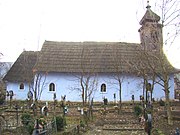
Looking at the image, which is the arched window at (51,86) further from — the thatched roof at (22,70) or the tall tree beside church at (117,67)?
the tall tree beside church at (117,67)

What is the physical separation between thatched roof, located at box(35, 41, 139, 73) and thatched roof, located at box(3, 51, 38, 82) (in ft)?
13.0

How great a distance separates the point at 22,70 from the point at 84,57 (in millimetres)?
9407

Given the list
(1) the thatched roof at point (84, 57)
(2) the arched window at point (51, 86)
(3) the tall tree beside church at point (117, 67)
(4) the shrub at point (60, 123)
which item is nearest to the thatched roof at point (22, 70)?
(2) the arched window at point (51, 86)

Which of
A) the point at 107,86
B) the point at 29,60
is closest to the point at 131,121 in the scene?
the point at 107,86

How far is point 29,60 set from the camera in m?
41.6

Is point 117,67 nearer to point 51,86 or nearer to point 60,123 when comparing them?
point 51,86

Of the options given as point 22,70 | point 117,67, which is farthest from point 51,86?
point 117,67

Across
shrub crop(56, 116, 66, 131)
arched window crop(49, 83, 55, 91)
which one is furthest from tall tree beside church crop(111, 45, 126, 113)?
shrub crop(56, 116, 66, 131)

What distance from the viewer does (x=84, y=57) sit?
124 feet

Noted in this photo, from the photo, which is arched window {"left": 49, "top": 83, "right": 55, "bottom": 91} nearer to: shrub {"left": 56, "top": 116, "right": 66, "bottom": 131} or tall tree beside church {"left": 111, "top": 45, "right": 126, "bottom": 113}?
tall tree beside church {"left": 111, "top": 45, "right": 126, "bottom": 113}

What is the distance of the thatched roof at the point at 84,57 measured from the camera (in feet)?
118

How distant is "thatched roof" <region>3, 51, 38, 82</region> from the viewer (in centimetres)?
3853


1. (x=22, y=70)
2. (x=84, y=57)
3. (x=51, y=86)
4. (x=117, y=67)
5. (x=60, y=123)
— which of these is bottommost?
(x=60, y=123)

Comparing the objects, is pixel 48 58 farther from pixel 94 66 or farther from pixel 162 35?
pixel 162 35
